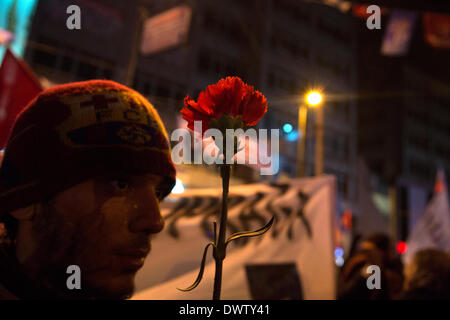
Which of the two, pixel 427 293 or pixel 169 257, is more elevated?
pixel 169 257

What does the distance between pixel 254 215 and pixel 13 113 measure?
2493 millimetres

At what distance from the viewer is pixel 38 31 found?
17.3m

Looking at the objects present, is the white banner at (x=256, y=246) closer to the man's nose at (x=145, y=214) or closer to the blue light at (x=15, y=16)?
the man's nose at (x=145, y=214)

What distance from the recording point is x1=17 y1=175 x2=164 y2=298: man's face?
49.9 inches

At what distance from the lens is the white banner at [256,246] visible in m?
2.11

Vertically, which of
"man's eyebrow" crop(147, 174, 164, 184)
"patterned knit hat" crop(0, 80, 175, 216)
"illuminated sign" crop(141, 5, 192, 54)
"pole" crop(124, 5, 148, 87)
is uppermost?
"illuminated sign" crop(141, 5, 192, 54)

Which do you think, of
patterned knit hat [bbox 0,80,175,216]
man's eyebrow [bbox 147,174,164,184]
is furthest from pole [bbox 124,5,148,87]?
man's eyebrow [bbox 147,174,164,184]

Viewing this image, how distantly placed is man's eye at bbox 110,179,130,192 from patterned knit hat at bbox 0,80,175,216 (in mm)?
49

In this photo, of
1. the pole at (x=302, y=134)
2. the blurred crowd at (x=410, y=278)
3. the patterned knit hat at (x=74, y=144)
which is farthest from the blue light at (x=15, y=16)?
the blurred crowd at (x=410, y=278)

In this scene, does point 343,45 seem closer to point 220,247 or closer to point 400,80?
point 400,80

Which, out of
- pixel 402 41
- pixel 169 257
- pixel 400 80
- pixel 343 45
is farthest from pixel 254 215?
pixel 400 80

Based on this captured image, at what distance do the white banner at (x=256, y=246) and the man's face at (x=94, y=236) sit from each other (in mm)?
624

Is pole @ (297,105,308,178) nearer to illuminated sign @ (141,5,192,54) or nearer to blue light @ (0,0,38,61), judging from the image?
illuminated sign @ (141,5,192,54)
